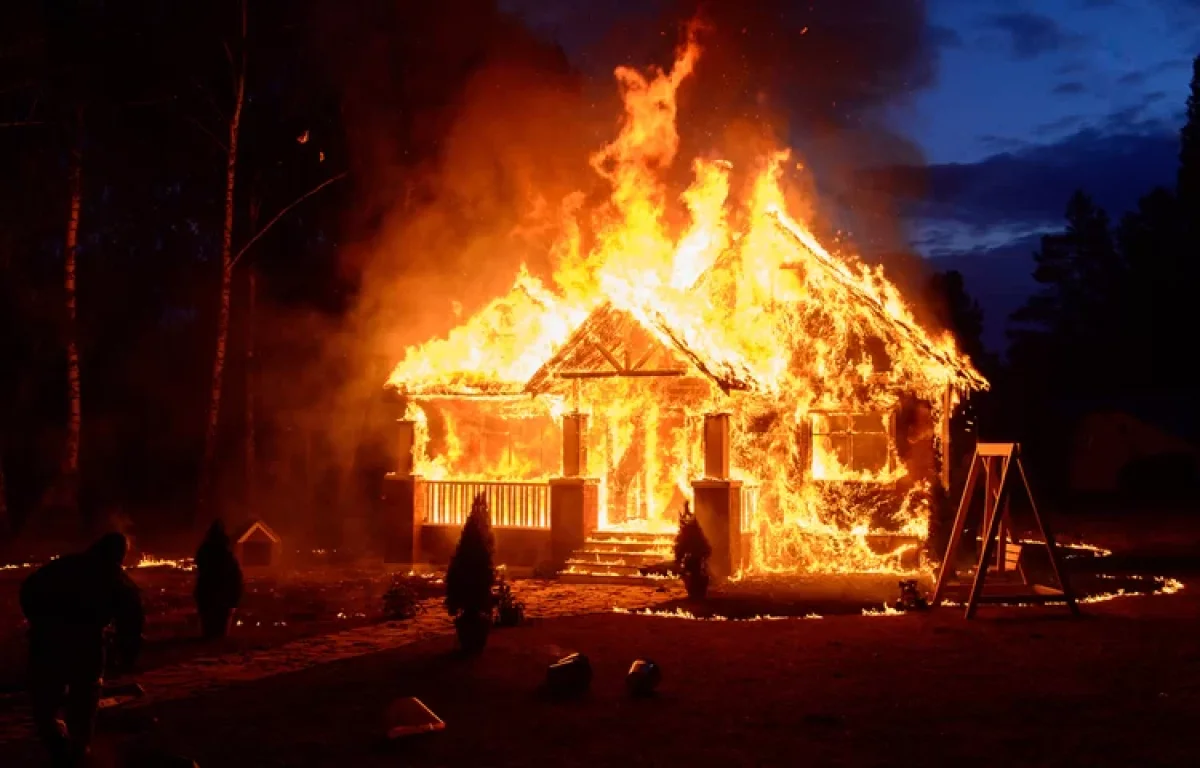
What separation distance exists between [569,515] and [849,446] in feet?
18.7

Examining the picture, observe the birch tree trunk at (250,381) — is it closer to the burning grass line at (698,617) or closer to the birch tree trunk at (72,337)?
the birch tree trunk at (72,337)

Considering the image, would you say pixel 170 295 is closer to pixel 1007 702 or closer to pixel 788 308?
pixel 788 308

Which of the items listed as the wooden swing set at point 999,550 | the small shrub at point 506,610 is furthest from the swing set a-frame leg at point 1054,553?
the small shrub at point 506,610

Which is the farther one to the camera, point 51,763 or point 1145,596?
point 1145,596

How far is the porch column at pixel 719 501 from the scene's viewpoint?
18984 millimetres

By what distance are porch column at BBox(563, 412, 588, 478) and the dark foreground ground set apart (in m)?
6.34

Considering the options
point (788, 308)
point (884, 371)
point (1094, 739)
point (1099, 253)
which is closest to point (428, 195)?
point (788, 308)

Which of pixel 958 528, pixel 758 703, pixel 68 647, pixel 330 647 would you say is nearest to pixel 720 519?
pixel 958 528

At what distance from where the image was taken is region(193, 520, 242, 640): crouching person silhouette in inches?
524

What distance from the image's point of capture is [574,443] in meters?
20.6

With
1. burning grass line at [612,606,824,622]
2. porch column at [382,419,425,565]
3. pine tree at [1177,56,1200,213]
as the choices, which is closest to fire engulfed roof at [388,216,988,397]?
porch column at [382,419,425,565]

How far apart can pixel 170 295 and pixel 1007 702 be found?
3201 cm

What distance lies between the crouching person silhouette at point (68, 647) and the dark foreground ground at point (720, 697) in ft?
2.39

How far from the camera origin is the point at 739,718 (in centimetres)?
899
